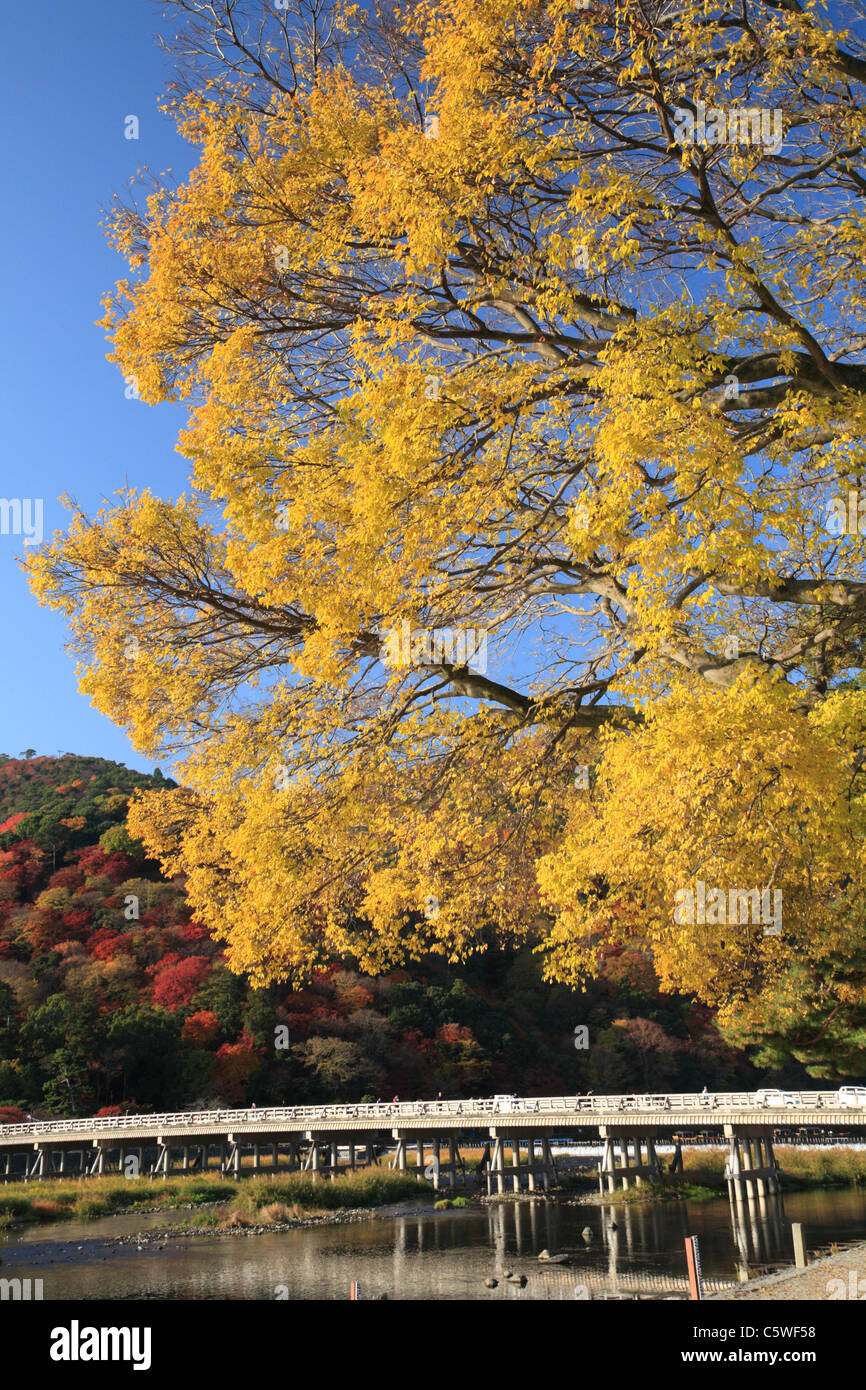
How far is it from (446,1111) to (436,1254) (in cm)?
1307

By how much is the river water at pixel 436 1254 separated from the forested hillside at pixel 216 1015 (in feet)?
30.1

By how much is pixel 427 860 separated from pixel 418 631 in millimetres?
2338

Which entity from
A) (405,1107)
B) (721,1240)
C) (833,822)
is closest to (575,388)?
(833,822)

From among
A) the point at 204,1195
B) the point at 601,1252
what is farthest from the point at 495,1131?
the point at 601,1252

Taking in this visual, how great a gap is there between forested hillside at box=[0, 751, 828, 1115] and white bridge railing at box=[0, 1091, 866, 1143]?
2759 mm

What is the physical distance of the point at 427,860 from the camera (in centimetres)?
991

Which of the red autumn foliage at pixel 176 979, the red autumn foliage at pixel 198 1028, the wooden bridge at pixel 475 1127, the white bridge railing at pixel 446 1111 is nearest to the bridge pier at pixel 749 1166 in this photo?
the wooden bridge at pixel 475 1127

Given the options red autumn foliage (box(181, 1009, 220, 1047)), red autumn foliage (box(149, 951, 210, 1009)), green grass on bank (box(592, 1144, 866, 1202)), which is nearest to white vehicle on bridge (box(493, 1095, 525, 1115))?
green grass on bank (box(592, 1144, 866, 1202))

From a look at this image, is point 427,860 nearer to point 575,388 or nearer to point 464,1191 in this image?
point 575,388

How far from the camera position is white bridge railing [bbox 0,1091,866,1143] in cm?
3133

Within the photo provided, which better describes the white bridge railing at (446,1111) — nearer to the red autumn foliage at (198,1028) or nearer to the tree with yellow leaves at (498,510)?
the red autumn foliage at (198,1028)

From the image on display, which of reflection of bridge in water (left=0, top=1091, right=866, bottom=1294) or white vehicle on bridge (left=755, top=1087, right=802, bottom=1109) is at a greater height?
white vehicle on bridge (left=755, top=1087, right=802, bottom=1109)

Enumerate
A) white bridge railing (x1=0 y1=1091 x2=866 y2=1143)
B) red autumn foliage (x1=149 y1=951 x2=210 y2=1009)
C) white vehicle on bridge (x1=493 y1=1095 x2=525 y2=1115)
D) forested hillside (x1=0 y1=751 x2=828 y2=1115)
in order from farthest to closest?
red autumn foliage (x1=149 y1=951 x2=210 y2=1009) < forested hillside (x1=0 y1=751 x2=828 y2=1115) < white vehicle on bridge (x1=493 y1=1095 x2=525 y2=1115) < white bridge railing (x1=0 y1=1091 x2=866 y2=1143)

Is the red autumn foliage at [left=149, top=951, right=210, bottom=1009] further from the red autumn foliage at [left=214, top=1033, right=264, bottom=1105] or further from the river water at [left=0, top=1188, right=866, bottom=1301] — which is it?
the river water at [left=0, top=1188, right=866, bottom=1301]
